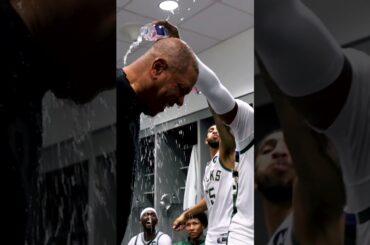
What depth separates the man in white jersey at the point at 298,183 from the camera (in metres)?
0.79

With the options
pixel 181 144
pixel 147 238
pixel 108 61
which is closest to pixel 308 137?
pixel 108 61

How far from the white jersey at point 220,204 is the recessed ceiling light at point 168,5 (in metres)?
1.35

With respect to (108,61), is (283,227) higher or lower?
lower

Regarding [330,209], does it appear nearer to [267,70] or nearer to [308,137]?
[308,137]

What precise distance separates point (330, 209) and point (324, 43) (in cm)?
23

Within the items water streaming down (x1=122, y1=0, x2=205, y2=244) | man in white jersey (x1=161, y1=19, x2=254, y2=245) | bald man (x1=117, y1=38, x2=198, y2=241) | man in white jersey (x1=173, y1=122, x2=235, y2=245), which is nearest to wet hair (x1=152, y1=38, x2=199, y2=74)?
bald man (x1=117, y1=38, x2=198, y2=241)

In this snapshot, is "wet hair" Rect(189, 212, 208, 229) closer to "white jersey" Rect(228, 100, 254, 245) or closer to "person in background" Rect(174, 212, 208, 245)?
"person in background" Rect(174, 212, 208, 245)

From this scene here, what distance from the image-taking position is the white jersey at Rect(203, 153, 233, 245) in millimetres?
2277

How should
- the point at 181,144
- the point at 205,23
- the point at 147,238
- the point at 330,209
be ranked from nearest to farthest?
the point at 330,209 < the point at 147,238 < the point at 205,23 < the point at 181,144

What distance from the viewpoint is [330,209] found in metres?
0.79

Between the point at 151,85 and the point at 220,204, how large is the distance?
4.04 ft

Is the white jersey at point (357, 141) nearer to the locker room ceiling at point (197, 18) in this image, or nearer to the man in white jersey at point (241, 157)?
the man in white jersey at point (241, 157)

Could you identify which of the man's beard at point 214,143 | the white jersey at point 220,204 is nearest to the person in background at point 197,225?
Answer: the man's beard at point 214,143

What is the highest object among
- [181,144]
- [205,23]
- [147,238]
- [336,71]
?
[205,23]
